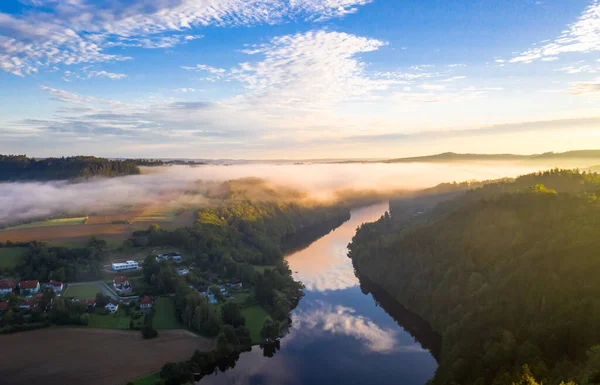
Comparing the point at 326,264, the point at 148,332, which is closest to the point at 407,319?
the point at 326,264

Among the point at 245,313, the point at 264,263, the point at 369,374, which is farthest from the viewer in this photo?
the point at 264,263

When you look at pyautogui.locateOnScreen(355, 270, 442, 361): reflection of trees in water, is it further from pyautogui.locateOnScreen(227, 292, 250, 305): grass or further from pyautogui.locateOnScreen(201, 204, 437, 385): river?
pyautogui.locateOnScreen(227, 292, 250, 305): grass

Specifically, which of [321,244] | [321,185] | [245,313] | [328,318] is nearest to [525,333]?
[328,318]

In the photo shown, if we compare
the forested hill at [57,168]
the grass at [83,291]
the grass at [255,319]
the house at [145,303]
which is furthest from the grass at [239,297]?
the forested hill at [57,168]

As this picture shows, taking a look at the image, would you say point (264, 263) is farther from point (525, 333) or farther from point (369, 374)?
point (525, 333)

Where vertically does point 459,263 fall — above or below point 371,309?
above

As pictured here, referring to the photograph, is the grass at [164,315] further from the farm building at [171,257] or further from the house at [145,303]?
the farm building at [171,257]

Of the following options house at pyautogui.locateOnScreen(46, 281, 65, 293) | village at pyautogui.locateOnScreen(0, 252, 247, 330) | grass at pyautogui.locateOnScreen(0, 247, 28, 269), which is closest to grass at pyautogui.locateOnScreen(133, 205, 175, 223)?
grass at pyautogui.locateOnScreen(0, 247, 28, 269)

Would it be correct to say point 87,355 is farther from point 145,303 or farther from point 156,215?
point 156,215
